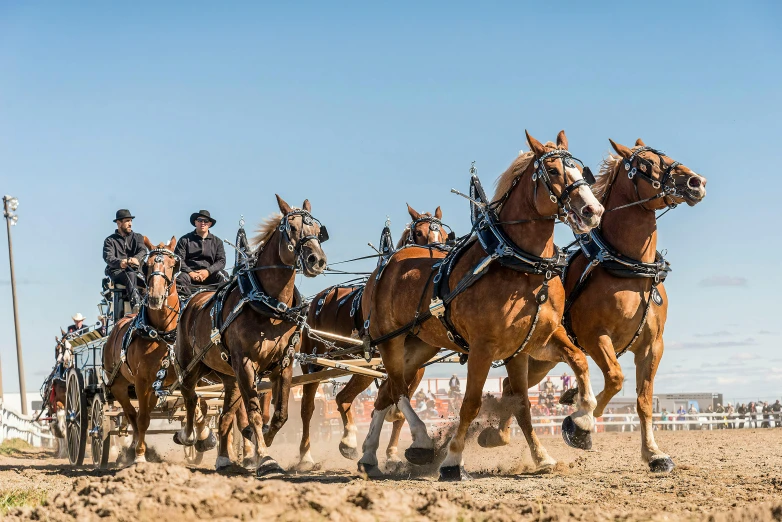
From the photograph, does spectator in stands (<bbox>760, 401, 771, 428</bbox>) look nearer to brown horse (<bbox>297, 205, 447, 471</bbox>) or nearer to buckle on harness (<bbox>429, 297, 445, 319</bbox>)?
brown horse (<bbox>297, 205, 447, 471</bbox>)

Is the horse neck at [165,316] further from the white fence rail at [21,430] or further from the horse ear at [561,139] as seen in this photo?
the white fence rail at [21,430]

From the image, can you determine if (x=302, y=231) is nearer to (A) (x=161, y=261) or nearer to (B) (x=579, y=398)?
(A) (x=161, y=261)

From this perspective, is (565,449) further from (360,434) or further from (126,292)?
(360,434)

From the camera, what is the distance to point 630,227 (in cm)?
926

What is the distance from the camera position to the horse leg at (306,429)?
11.6 m

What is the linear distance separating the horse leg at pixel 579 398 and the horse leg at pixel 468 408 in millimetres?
811

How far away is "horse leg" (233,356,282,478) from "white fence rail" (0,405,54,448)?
36.0 feet

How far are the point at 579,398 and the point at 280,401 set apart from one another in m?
3.22

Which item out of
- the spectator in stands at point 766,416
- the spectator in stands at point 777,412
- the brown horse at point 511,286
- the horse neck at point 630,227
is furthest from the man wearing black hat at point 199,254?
the spectator in stands at point 777,412

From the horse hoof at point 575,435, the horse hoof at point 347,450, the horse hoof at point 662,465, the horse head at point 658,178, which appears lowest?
the horse hoof at point 347,450

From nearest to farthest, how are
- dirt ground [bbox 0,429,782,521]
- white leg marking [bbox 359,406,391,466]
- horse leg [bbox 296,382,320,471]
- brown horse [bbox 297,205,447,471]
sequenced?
dirt ground [bbox 0,429,782,521]
white leg marking [bbox 359,406,391,466]
horse leg [bbox 296,382,320,471]
brown horse [bbox 297,205,447,471]

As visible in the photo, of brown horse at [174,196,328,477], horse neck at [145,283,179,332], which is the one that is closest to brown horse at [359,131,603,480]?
brown horse at [174,196,328,477]

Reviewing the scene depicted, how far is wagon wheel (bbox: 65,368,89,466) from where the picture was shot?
1363 cm

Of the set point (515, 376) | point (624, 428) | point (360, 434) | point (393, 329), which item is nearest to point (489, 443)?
point (515, 376)
